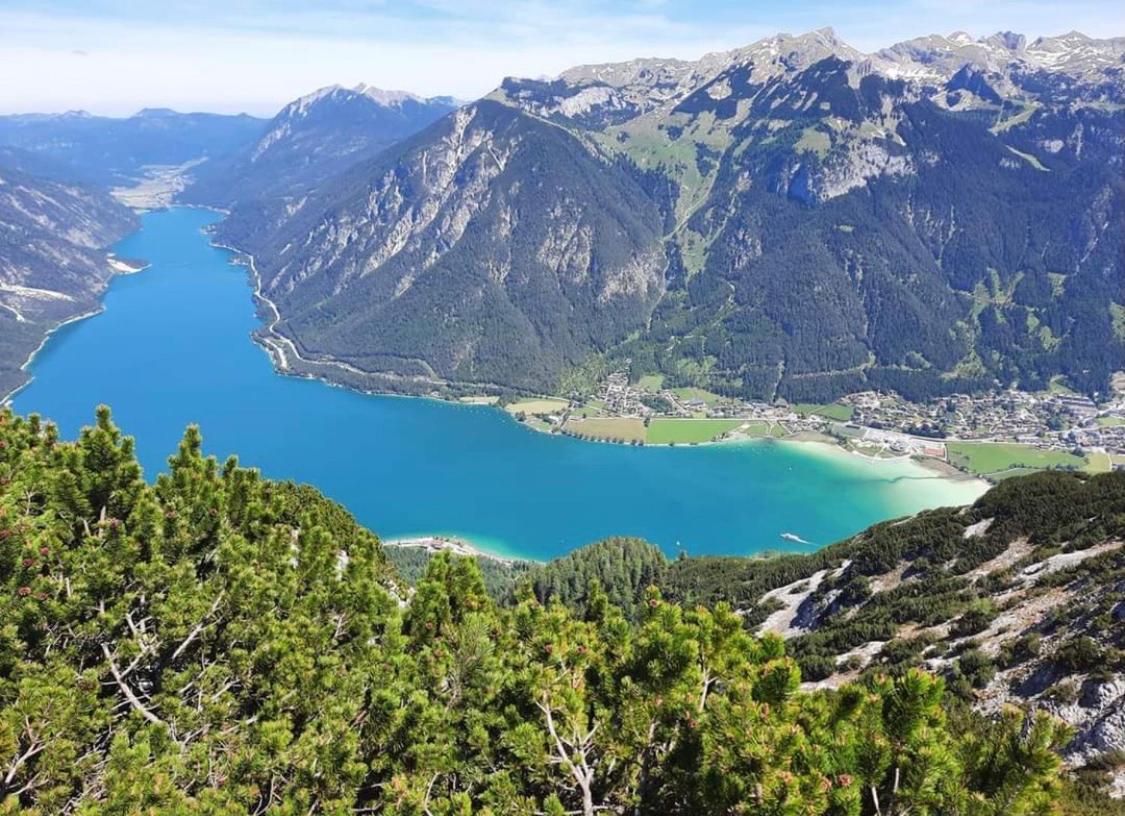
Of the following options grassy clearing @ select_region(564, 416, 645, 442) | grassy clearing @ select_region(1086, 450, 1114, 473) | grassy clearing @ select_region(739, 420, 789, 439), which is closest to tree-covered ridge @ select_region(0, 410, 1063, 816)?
grassy clearing @ select_region(564, 416, 645, 442)

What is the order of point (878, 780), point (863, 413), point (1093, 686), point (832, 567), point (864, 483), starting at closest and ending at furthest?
point (878, 780), point (1093, 686), point (832, 567), point (864, 483), point (863, 413)

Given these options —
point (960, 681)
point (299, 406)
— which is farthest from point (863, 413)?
point (960, 681)

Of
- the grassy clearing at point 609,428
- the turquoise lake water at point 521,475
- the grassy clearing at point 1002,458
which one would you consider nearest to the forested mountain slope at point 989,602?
the turquoise lake water at point 521,475

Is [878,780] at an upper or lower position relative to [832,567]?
upper

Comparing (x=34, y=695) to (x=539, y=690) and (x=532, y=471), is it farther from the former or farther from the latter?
(x=532, y=471)

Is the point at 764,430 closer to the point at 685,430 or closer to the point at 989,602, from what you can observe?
the point at 685,430

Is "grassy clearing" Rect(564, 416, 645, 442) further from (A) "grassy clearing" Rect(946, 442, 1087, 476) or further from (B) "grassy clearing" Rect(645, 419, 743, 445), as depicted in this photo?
(A) "grassy clearing" Rect(946, 442, 1087, 476)

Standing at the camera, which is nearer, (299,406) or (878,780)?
(878,780)
